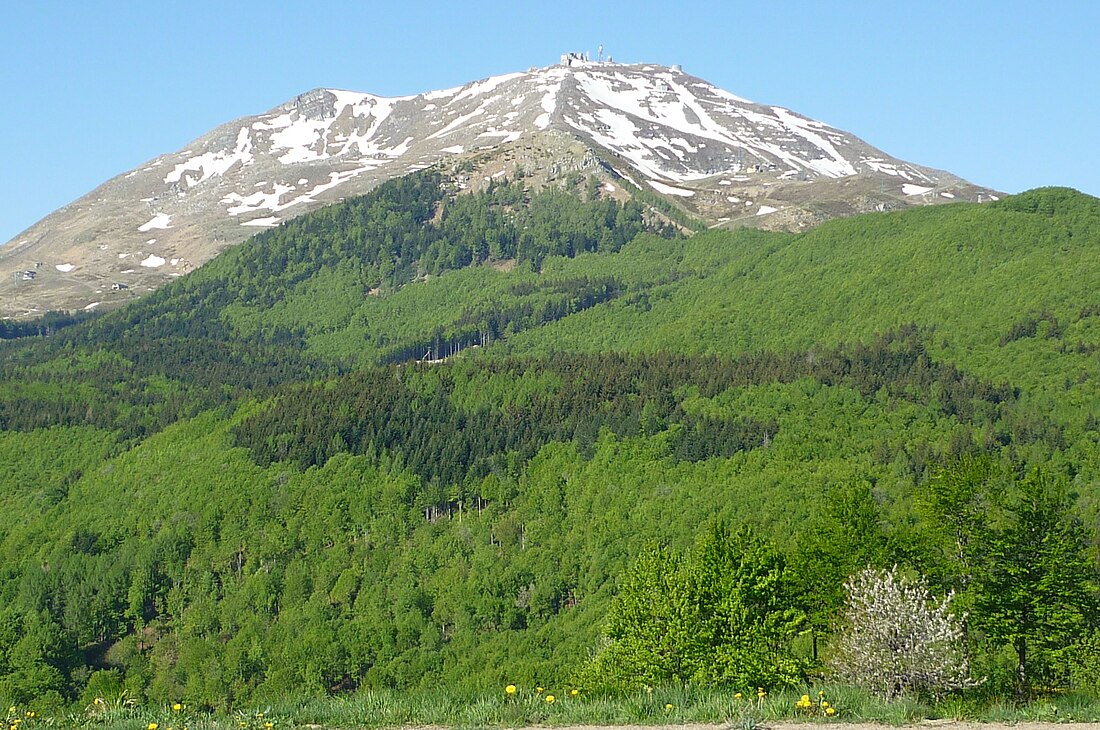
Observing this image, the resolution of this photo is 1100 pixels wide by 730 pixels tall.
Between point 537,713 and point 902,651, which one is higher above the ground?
point 537,713

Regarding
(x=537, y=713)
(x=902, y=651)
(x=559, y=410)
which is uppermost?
(x=537, y=713)

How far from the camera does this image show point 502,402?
190 metres

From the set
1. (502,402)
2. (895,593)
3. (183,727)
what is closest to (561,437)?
(502,402)

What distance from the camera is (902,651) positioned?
101 ft

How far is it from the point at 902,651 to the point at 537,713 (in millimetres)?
10927

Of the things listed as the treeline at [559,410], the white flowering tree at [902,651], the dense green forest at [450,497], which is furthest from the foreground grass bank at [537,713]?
the treeline at [559,410]

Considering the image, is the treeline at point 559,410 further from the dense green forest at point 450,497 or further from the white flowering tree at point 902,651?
the white flowering tree at point 902,651

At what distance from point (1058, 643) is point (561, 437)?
128539 millimetres

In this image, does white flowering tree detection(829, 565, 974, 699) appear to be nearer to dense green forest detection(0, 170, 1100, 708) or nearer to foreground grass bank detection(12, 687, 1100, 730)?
foreground grass bank detection(12, 687, 1100, 730)

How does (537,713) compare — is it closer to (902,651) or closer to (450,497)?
(902,651)

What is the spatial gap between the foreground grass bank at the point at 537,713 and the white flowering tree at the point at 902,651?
2.69 metres

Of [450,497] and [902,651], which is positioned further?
→ [450,497]

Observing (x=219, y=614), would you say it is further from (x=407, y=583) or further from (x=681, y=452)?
(x=681, y=452)

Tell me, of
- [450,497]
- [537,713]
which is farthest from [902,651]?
[450,497]
